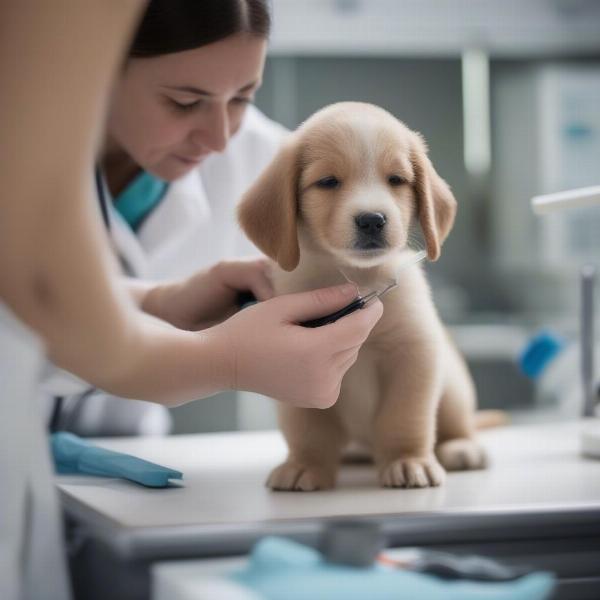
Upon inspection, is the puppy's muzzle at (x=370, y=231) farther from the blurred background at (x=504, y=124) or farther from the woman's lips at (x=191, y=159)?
the blurred background at (x=504, y=124)

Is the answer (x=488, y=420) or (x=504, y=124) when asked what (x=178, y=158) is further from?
(x=504, y=124)

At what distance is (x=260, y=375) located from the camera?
881 mm

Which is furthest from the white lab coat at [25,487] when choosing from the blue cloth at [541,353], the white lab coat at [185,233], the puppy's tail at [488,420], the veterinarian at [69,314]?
the blue cloth at [541,353]

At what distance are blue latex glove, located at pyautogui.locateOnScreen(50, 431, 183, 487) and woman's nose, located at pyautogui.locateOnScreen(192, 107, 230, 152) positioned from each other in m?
0.44

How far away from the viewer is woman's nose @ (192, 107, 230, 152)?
1.21 m

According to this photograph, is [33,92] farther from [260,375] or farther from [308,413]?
[308,413]

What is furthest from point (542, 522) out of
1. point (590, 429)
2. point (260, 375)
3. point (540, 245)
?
point (540, 245)

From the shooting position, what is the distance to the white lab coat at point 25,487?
775 millimetres

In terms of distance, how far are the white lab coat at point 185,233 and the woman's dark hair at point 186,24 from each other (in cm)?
39

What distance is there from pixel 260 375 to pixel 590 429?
0.50 metres

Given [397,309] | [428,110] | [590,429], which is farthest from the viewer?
[428,110]

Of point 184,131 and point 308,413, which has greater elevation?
point 184,131

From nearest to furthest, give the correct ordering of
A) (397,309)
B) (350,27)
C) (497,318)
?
(397,309), (350,27), (497,318)

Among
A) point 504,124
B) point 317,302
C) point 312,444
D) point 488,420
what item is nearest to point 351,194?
point 317,302
